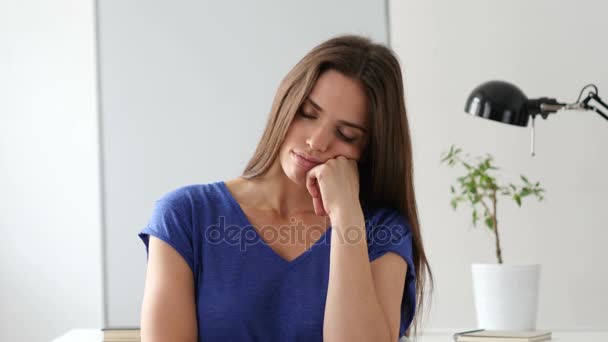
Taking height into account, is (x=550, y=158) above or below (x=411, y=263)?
above

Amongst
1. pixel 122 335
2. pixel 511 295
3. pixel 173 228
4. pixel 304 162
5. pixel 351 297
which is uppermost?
pixel 304 162

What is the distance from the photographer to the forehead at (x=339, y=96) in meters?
1.51

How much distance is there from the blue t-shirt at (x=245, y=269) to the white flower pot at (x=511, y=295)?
2.19 ft

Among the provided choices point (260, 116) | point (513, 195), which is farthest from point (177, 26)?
point (513, 195)

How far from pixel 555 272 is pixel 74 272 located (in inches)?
60.2

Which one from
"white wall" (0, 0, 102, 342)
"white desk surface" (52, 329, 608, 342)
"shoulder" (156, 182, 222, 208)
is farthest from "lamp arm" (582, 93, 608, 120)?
"white wall" (0, 0, 102, 342)

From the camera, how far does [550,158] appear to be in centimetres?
237

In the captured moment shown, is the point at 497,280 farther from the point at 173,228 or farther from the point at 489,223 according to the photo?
the point at 173,228

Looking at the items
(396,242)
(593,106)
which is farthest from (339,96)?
(593,106)

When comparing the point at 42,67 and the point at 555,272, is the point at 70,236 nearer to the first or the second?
the point at 42,67

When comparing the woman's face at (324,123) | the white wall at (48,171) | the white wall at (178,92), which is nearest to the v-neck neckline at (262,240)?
the woman's face at (324,123)

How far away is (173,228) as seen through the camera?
1.50 meters

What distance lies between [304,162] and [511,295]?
2.96 ft

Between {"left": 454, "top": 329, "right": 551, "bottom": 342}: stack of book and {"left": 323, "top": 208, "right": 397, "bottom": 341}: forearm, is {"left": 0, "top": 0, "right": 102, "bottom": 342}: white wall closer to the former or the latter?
{"left": 454, "top": 329, "right": 551, "bottom": 342}: stack of book
